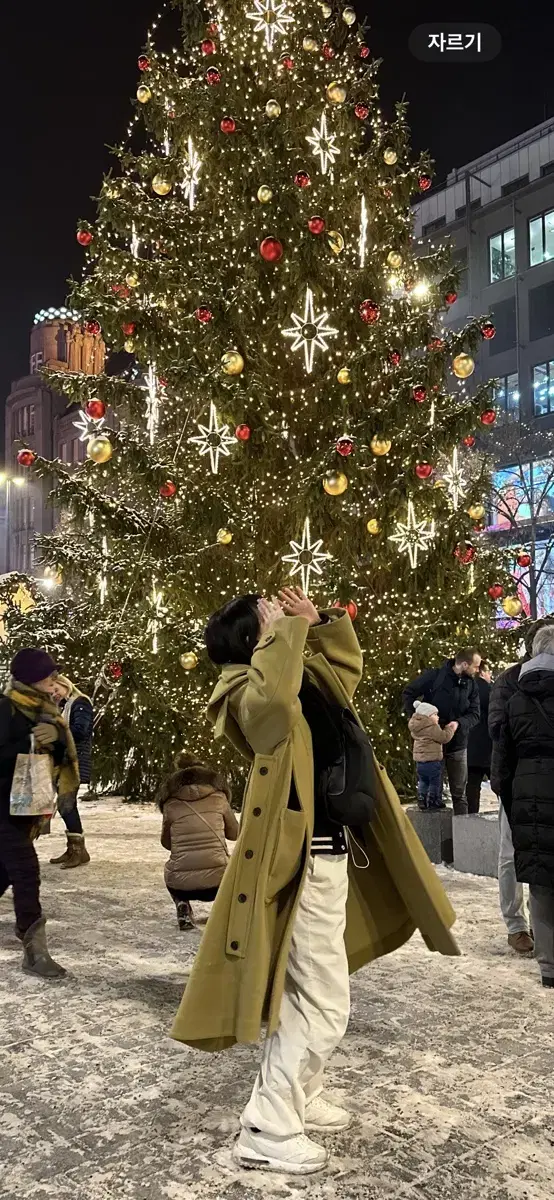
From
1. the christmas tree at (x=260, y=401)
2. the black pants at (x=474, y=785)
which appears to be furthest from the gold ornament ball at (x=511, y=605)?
the black pants at (x=474, y=785)

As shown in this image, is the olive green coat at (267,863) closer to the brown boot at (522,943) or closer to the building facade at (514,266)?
the brown boot at (522,943)

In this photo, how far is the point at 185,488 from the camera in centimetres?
1246

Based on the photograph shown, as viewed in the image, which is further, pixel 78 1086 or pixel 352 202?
pixel 352 202

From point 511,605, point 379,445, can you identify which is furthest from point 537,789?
point 511,605

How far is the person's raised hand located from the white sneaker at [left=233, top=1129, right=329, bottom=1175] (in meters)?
1.81

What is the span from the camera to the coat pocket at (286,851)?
3342 millimetres

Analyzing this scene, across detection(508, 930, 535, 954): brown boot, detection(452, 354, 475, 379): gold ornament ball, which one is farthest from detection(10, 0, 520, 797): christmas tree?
detection(508, 930, 535, 954): brown boot

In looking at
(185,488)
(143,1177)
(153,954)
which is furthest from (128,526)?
(143,1177)

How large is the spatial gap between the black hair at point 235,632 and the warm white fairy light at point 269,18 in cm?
1191

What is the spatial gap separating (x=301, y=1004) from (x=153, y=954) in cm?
320

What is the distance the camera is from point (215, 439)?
39.2 ft

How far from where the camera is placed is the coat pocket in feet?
11.0

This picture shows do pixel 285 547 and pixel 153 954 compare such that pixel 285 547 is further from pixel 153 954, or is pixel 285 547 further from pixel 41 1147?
pixel 41 1147

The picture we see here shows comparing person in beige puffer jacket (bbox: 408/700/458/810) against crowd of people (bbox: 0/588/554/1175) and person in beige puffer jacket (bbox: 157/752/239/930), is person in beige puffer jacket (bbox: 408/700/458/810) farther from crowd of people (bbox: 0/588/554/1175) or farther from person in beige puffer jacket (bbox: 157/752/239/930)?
crowd of people (bbox: 0/588/554/1175)
